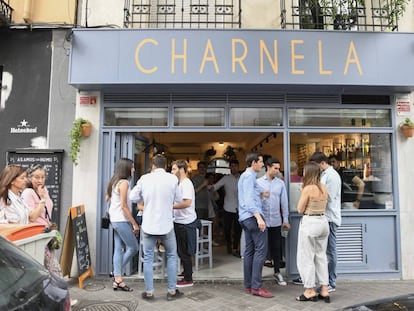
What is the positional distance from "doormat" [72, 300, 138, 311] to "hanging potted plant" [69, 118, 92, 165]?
2.30m

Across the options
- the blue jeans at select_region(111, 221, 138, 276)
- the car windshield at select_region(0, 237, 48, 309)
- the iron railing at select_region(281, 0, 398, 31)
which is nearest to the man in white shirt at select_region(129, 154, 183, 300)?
the blue jeans at select_region(111, 221, 138, 276)

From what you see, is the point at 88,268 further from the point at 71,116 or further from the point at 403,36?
the point at 403,36

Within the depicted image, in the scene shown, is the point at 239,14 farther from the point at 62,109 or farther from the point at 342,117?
the point at 62,109

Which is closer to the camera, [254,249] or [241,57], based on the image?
[254,249]

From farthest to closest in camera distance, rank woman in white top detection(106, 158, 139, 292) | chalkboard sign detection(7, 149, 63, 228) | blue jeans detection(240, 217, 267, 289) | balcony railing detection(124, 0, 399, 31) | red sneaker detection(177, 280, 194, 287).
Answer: balcony railing detection(124, 0, 399, 31) → chalkboard sign detection(7, 149, 63, 228) → red sneaker detection(177, 280, 194, 287) → woman in white top detection(106, 158, 139, 292) → blue jeans detection(240, 217, 267, 289)

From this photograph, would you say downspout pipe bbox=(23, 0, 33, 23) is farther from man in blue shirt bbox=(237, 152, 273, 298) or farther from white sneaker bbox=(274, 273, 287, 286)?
white sneaker bbox=(274, 273, 287, 286)

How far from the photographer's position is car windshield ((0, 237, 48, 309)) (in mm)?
1783

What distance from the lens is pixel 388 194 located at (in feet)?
19.4

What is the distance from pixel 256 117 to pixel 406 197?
9.42 ft

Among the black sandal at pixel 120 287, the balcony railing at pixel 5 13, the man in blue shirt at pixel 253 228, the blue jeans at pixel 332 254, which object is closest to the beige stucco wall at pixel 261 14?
the man in blue shirt at pixel 253 228

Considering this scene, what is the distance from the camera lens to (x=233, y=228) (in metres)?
7.39

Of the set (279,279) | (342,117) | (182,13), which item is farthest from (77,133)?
(342,117)

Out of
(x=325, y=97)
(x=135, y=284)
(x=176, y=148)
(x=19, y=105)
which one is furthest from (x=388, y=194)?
(x=176, y=148)

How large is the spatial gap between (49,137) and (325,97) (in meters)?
4.81
